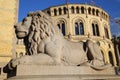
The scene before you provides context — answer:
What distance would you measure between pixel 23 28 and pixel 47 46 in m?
0.67

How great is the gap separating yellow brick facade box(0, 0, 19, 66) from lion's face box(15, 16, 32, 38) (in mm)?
9229

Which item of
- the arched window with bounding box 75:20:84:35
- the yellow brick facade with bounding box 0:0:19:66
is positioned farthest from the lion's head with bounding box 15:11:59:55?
the arched window with bounding box 75:20:84:35

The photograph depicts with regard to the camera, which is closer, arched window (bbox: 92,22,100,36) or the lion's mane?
the lion's mane

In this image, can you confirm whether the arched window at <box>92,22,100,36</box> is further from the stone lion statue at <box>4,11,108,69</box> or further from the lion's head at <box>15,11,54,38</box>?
the lion's head at <box>15,11,54,38</box>

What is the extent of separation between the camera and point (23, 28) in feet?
11.6

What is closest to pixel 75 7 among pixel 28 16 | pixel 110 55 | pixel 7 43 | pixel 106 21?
pixel 106 21

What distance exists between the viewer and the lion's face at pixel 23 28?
352cm

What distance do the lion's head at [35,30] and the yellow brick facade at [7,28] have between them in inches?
365

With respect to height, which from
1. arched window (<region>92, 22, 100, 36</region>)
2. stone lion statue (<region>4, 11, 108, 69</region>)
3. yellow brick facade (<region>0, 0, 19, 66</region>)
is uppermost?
arched window (<region>92, 22, 100, 36</region>)

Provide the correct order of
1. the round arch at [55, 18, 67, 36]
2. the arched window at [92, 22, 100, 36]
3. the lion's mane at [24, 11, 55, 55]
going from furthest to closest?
the arched window at [92, 22, 100, 36] → the round arch at [55, 18, 67, 36] → the lion's mane at [24, 11, 55, 55]

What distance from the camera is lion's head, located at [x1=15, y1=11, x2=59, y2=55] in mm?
3420

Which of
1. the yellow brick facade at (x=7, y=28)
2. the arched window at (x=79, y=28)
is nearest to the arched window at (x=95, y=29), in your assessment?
the arched window at (x=79, y=28)

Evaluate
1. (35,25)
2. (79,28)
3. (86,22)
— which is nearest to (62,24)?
(79,28)

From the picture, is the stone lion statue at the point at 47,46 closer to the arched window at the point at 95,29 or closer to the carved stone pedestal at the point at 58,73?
the carved stone pedestal at the point at 58,73
